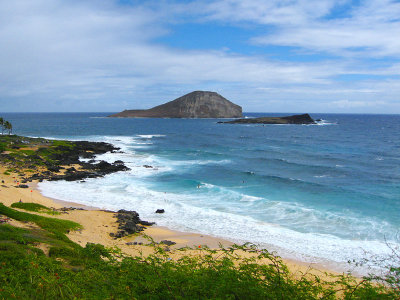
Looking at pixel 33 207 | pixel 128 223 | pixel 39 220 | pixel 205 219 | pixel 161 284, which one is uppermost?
pixel 161 284

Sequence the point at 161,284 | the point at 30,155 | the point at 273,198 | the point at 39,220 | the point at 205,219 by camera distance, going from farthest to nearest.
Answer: the point at 30,155
the point at 273,198
the point at 205,219
the point at 39,220
the point at 161,284

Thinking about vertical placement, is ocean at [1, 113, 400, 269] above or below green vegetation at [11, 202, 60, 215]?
below

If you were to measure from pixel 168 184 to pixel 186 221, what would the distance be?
11.2 m

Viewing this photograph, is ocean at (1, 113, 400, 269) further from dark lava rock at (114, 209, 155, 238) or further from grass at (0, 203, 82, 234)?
grass at (0, 203, 82, 234)

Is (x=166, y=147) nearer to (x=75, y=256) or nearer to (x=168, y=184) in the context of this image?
(x=168, y=184)

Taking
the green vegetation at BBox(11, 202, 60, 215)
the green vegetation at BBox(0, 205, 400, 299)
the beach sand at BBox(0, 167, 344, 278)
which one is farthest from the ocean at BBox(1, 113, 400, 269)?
the green vegetation at BBox(0, 205, 400, 299)

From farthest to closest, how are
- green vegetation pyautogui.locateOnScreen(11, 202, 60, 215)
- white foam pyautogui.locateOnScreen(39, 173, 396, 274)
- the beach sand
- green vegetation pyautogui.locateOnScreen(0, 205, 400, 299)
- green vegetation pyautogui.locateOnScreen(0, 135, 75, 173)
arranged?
green vegetation pyautogui.locateOnScreen(0, 135, 75, 173)
green vegetation pyautogui.locateOnScreen(11, 202, 60, 215)
white foam pyautogui.locateOnScreen(39, 173, 396, 274)
the beach sand
green vegetation pyautogui.locateOnScreen(0, 205, 400, 299)

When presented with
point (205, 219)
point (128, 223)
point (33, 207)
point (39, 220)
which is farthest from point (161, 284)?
point (33, 207)

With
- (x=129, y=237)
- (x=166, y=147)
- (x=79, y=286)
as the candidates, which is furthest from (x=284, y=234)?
(x=166, y=147)

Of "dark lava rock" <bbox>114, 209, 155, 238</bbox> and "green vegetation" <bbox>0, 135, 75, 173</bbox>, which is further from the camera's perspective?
"green vegetation" <bbox>0, 135, 75, 173</bbox>

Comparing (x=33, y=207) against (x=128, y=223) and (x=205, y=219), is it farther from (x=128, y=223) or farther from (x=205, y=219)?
(x=205, y=219)

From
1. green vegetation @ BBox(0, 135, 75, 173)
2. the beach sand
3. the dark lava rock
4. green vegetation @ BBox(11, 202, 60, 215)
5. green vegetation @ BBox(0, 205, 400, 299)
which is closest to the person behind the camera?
green vegetation @ BBox(0, 205, 400, 299)

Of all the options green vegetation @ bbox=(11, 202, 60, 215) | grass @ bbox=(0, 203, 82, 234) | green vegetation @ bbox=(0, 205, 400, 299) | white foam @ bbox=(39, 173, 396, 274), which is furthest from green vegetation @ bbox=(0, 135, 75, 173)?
green vegetation @ bbox=(0, 205, 400, 299)

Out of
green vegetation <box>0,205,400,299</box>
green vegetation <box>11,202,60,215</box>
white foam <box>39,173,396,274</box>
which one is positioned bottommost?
Result: white foam <box>39,173,396,274</box>
